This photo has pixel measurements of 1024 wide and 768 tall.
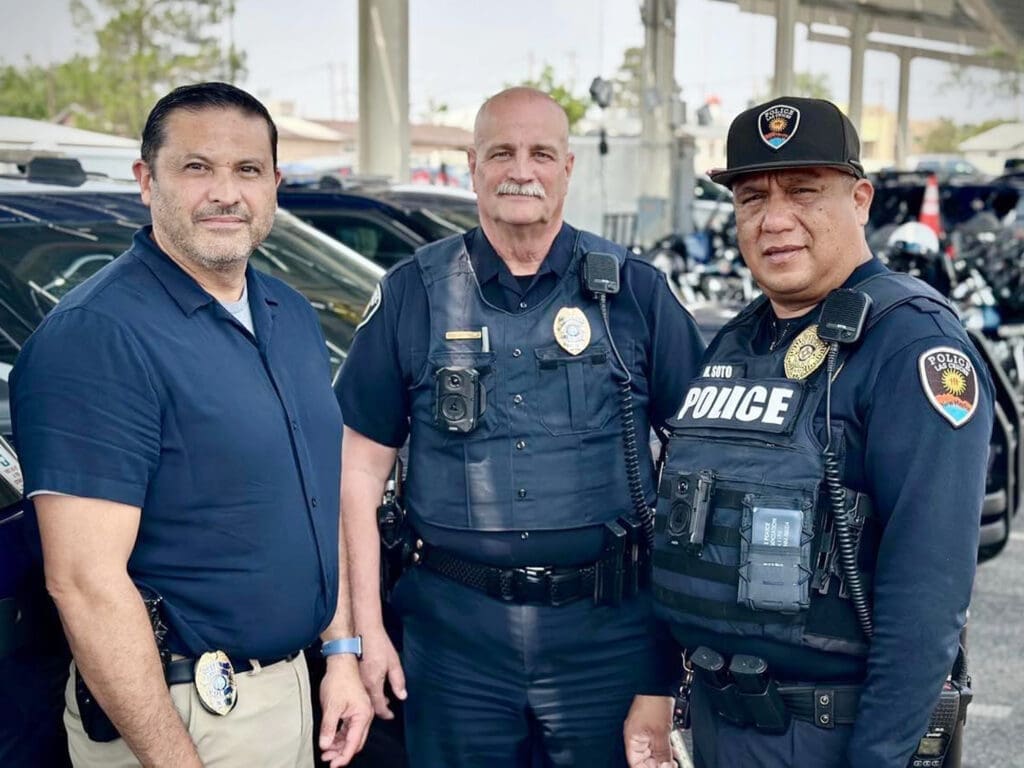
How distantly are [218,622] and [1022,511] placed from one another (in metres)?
5.91

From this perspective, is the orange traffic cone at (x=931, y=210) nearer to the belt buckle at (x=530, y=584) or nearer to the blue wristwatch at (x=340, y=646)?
the belt buckle at (x=530, y=584)

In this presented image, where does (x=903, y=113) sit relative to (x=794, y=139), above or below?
above

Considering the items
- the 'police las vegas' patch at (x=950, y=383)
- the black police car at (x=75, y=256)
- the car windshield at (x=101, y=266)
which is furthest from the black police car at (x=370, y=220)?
the 'police las vegas' patch at (x=950, y=383)

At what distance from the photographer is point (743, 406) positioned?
2098mm

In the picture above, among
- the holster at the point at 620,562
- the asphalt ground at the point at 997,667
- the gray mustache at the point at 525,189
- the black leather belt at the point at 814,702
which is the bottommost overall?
the asphalt ground at the point at 997,667

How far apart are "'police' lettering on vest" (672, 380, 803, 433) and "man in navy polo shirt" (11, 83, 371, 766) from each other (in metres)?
0.63

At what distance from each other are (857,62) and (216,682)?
25655 mm

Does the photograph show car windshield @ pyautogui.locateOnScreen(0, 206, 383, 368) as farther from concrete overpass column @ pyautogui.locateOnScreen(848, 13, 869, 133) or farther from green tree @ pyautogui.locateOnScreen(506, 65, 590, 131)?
concrete overpass column @ pyautogui.locateOnScreen(848, 13, 869, 133)

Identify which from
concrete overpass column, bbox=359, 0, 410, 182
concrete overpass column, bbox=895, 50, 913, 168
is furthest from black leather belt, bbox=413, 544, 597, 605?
concrete overpass column, bbox=895, 50, 913, 168

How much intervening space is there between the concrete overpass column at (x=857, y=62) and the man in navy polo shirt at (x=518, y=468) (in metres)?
24.2

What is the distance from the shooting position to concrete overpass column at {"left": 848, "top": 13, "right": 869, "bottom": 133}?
25.4 meters

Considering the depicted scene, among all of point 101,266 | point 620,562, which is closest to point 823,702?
point 620,562

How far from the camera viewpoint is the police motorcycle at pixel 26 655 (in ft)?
6.45

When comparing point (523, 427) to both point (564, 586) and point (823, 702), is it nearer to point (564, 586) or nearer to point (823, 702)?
point (564, 586)
